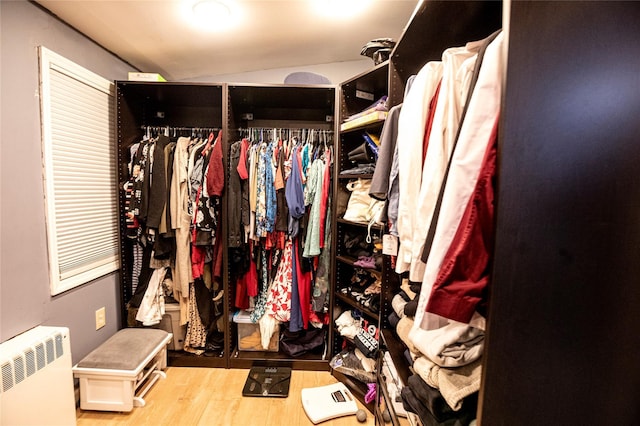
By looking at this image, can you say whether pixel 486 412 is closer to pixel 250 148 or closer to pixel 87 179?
pixel 250 148

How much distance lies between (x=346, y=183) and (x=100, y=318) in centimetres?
190

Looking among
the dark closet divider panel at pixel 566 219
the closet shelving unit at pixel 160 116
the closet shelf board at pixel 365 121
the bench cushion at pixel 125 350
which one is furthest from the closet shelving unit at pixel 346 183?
the bench cushion at pixel 125 350

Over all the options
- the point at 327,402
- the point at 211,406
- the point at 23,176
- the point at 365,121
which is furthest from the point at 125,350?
the point at 365,121

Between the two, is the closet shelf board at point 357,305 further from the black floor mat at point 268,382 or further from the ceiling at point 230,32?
the ceiling at point 230,32

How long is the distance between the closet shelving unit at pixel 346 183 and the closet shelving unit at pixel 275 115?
14 cm

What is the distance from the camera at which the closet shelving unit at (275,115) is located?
1.84 m

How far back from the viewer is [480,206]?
1.97ft

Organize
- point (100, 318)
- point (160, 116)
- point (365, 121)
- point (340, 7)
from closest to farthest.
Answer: point (340, 7) < point (365, 121) < point (100, 318) < point (160, 116)

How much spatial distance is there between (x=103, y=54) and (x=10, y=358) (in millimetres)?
1820

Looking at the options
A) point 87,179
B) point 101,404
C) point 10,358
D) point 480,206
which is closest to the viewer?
point 480,206

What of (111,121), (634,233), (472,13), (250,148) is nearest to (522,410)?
(634,233)

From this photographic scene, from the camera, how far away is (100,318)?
176 centimetres

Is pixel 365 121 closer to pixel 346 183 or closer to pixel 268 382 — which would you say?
pixel 346 183

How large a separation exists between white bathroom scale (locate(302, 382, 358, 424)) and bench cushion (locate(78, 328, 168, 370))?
102cm
